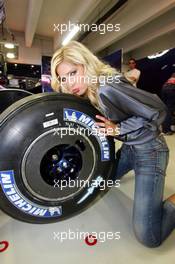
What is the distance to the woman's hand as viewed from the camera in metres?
0.85

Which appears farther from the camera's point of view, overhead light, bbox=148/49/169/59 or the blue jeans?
overhead light, bbox=148/49/169/59

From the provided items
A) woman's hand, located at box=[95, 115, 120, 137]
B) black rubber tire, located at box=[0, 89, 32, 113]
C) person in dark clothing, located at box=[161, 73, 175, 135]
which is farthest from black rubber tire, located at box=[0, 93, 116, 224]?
person in dark clothing, located at box=[161, 73, 175, 135]

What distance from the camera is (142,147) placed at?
96 cm

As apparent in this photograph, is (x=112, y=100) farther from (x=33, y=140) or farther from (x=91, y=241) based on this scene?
(x=91, y=241)

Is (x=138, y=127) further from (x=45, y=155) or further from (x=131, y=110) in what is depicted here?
(x=45, y=155)

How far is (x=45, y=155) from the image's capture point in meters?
0.78

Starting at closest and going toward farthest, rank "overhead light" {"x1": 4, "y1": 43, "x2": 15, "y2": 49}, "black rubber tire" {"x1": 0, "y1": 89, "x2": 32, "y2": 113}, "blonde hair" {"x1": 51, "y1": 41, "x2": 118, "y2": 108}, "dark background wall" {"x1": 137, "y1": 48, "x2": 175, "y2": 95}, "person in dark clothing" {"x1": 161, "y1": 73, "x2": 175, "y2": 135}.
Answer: "blonde hair" {"x1": 51, "y1": 41, "x2": 118, "y2": 108} → "black rubber tire" {"x1": 0, "y1": 89, "x2": 32, "y2": 113} → "overhead light" {"x1": 4, "y1": 43, "x2": 15, "y2": 49} → "person in dark clothing" {"x1": 161, "y1": 73, "x2": 175, "y2": 135} → "dark background wall" {"x1": 137, "y1": 48, "x2": 175, "y2": 95}

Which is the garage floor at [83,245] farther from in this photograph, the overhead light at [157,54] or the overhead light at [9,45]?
the overhead light at [157,54]

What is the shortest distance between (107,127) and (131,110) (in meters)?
0.13

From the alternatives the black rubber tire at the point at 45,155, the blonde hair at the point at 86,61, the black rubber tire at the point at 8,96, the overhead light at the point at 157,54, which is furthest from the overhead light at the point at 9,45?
Answer: the overhead light at the point at 157,54

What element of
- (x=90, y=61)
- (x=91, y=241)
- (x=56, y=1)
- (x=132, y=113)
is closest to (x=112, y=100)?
(x=132, y=113)

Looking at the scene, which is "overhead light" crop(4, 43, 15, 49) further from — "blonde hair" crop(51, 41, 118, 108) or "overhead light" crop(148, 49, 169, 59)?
"overhead light" crop(148, 49, 169, 59)

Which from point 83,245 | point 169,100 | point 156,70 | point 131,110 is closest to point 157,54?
point 156,70

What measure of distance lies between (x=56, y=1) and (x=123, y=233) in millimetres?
5227
